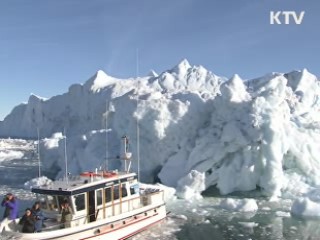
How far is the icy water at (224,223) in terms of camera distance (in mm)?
17031

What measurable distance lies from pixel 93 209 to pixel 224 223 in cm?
570

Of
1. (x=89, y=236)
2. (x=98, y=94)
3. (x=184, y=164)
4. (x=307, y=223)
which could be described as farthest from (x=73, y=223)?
(x=98, y=94)

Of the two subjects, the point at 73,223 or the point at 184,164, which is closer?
the point at 73,223

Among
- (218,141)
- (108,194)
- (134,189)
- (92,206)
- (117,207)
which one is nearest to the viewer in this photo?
(92,206)

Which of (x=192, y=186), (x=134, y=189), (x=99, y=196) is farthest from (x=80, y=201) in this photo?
(x=192, y=186)

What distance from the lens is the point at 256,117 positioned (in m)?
24.2

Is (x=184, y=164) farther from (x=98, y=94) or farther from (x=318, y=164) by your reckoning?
(x=98, y=94)

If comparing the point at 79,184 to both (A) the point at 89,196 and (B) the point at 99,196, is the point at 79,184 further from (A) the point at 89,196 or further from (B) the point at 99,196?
(B) the point at 99,196

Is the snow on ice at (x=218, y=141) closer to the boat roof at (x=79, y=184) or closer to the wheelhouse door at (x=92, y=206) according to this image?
the boat roof at (x=79, y=184)

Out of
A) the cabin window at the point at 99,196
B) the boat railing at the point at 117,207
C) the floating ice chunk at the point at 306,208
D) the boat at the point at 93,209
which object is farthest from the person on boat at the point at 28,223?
the floating ice chunk at the point at 306,208

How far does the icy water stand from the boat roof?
2.33 m

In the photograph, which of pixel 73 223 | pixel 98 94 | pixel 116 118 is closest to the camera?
pixel 73 223

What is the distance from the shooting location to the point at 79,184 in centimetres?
1578

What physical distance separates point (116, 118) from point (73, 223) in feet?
49.4
